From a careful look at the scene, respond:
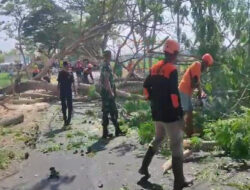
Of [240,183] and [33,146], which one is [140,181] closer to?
[240,183]

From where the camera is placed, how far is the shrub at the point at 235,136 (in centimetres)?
583

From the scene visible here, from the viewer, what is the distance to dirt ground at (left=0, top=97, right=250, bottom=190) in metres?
5.17

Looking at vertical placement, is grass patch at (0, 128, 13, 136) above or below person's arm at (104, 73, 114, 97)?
below

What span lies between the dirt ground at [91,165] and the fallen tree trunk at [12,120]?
64 cm

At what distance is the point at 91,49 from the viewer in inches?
804

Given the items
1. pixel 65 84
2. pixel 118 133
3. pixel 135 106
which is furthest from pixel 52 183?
pixel 135 106

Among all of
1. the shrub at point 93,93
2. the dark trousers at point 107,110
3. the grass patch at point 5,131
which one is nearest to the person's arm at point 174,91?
the dark trousers at point 107,110

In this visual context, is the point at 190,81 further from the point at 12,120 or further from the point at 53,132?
the point at 12,120

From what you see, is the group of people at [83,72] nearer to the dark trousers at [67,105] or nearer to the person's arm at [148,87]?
the dark trousers at [67,105]

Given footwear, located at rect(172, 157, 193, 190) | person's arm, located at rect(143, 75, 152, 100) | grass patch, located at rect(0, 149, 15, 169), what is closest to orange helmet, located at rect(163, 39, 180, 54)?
person's arm, located at rect(143, 75, 152, 100)

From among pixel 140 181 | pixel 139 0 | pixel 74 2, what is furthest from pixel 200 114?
pixel 74 2

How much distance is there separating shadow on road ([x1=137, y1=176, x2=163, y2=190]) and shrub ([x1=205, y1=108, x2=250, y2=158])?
57.4 inches

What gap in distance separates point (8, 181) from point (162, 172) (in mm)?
2215

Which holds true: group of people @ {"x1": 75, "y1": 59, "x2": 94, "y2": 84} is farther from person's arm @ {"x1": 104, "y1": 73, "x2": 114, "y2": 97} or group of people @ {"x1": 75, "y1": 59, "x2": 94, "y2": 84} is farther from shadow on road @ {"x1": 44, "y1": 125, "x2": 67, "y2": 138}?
person's arm @ {"x1": 104, "y1": 73, "x2": 114, "y2": 97}
